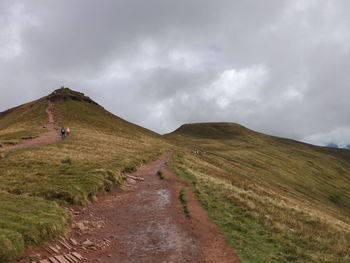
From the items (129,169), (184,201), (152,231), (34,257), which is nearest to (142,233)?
(152,231)

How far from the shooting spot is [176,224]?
1698cm

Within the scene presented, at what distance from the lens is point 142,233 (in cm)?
1573

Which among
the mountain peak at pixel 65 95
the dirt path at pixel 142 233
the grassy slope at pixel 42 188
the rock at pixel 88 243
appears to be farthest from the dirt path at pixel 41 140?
the mountain peak at pixel 65 95

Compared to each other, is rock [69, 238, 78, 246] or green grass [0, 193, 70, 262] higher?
green grass [0, 193, 70, 262]

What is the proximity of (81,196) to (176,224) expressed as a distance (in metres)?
7.36

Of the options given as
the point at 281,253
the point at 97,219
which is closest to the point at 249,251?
the point at 281,253

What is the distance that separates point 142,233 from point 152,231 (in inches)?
22.9

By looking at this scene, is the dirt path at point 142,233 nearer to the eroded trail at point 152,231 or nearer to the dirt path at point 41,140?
the eroded trail at point 152,231

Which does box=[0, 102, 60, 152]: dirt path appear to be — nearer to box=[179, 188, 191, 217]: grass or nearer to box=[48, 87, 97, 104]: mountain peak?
box=[179, 188, 191, 217]: grass

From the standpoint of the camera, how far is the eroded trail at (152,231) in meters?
13.2

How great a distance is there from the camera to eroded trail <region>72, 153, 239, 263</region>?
43.4ft

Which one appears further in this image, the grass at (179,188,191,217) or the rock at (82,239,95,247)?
the grass at (179,188,191,217)

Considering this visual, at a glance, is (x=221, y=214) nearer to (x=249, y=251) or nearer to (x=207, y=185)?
(x=249, y=251)

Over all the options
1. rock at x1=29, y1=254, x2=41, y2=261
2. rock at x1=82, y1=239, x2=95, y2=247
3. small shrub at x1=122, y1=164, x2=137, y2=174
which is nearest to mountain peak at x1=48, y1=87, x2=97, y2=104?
small shrub at x1=122, y1=164, x2=137, y2=174
